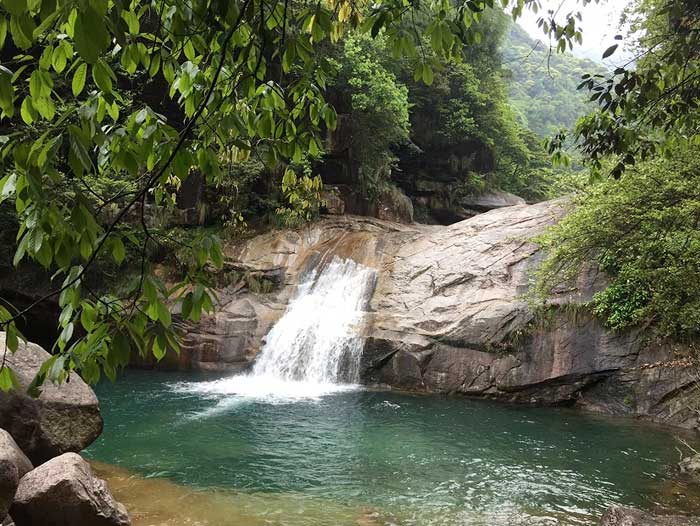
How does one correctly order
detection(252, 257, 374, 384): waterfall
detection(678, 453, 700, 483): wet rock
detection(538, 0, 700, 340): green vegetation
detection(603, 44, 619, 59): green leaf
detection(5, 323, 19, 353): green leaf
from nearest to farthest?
detection(5, 323, 19, 353): green leaf → detection(603, 44, 619, 59): green leaf → detection(538, 0, 700, 340): green vegetation → detection(678, 453, 700, 483): wet rock → detection(252, 257, 374, 384): waterfall

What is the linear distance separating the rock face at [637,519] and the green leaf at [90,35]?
6028 mm

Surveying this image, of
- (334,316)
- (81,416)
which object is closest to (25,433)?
(81,416)

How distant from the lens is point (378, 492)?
22.7 feet

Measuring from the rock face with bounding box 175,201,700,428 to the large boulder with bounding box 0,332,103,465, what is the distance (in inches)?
326

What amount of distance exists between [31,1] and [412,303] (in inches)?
558

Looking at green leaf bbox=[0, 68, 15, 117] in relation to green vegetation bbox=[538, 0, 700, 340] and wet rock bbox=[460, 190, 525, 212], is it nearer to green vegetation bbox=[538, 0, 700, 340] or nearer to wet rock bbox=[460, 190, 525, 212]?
green vegetation bbox=[538, 0, 700, 340]

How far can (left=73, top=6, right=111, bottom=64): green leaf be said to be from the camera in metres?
1.21

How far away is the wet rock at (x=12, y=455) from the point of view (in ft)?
15.6

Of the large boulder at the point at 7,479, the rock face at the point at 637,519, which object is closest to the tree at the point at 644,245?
the rock face at the point at 637,519

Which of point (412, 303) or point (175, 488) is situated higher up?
point (412, 303)

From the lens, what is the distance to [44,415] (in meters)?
6.20

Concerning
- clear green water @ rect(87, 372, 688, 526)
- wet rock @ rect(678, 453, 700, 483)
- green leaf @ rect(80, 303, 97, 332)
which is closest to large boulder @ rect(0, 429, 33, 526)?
clear green water @ rect(87, 372, 688, 526)

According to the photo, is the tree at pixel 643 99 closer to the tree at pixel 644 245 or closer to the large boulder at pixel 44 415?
the tree at pixel 644 245

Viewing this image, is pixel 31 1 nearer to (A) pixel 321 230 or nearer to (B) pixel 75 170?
(B) pixel 75 170
